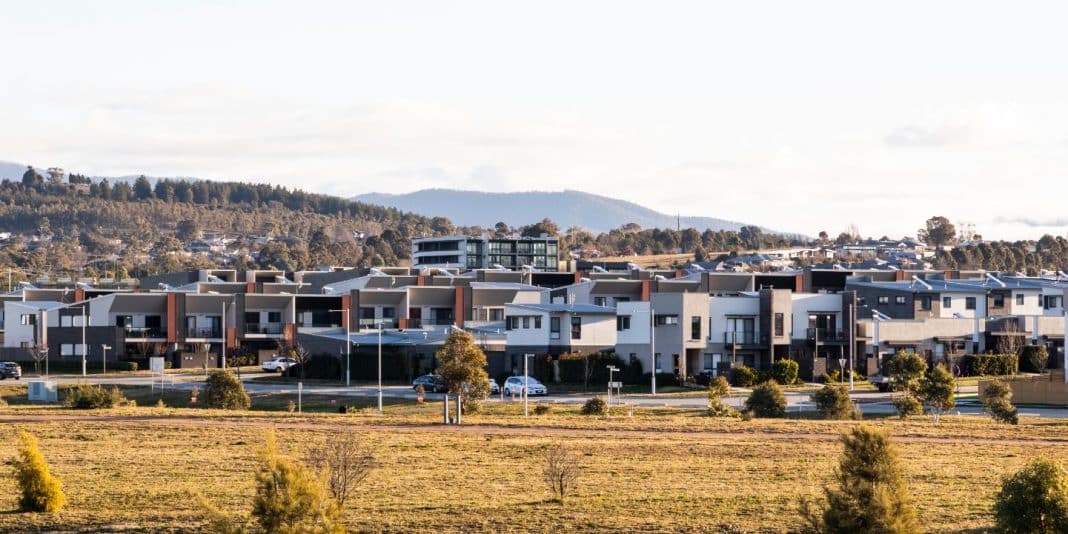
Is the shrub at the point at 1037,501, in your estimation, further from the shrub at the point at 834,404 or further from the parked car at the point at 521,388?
the parked car at the point at 521,388

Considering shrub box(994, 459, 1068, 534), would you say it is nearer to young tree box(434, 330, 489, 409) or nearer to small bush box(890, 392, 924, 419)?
young tree box(434, 330, 489, 409)

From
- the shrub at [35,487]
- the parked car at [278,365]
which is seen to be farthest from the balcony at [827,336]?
the shrub at [35,487]

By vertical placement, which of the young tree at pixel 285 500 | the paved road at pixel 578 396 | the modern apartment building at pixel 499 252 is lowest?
the paved road at pixel 578 396

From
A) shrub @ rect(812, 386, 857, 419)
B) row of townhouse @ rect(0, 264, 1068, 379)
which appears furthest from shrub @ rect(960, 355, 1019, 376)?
shrub @ rect(812, 386, 857, 419)

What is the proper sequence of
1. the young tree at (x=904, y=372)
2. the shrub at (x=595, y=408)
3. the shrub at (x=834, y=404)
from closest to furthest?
the shrub at (x=834, y=404) < the shrub at (x=595, y=408) < the young tree at (x=904, y=372)

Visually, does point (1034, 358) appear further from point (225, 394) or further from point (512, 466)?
point (512, 466)

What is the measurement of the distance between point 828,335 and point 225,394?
4125 centimetres

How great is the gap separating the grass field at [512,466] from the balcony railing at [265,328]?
5143cm

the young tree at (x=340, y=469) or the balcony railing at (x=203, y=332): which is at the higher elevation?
the balcony railing at (x=203, y=332)

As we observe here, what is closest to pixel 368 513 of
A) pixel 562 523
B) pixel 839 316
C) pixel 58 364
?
pixel 562 523

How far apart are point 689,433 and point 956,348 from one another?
161 ft

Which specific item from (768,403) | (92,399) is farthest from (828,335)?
(92,399)

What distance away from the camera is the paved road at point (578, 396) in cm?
6103

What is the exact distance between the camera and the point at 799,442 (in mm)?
40375
